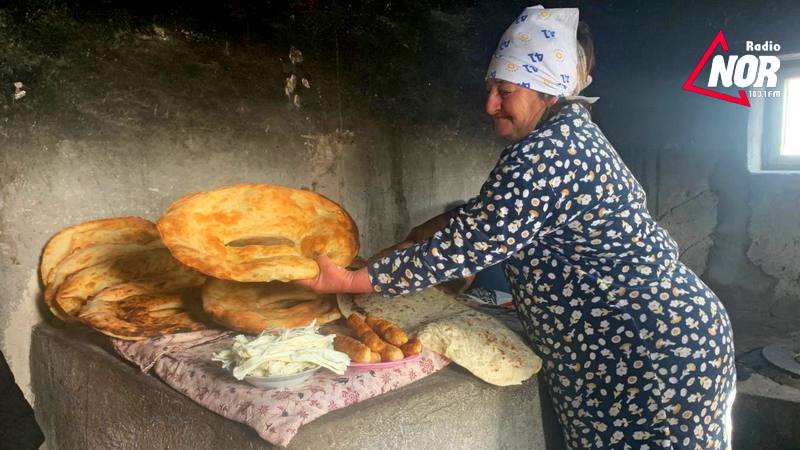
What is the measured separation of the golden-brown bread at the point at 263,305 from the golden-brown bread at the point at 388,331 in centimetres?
26

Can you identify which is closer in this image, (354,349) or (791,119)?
(354,349)

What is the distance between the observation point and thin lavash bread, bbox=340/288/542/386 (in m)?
2.08

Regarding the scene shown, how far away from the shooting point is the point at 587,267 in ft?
6.11

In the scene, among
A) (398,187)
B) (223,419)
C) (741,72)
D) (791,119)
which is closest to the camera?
(223,419)

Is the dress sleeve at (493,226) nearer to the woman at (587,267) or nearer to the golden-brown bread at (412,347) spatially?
the woman at (587,267)

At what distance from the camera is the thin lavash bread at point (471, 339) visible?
2.08m

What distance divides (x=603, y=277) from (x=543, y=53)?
699 mm

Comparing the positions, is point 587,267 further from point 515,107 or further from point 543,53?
point 543,53

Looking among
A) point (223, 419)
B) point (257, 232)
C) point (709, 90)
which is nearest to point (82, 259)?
point (257, 232)

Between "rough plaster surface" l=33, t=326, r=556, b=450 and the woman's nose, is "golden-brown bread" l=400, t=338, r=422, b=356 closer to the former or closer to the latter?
"rough plaster surface" l=33, t=326, r=556, b=450

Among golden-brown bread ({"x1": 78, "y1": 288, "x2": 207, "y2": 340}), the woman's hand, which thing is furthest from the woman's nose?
golden-brown bread ({"x1": 78, "y1": 288, "x2": 207, "y2": 340})

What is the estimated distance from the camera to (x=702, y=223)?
4.95m

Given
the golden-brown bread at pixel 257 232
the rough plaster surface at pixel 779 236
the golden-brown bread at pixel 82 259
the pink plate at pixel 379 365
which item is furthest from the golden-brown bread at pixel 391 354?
the rough plaster surface at pixel 779 236

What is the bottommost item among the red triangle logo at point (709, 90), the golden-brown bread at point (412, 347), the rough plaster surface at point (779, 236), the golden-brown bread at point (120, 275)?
the rough plaster surface at point (779, 236)
